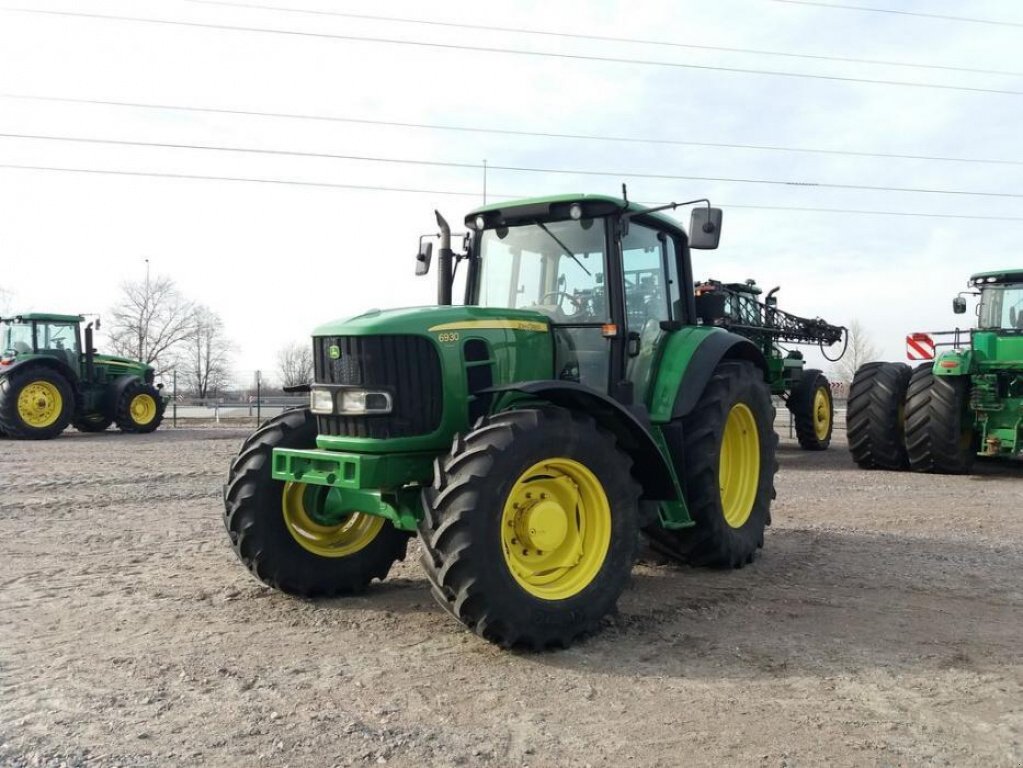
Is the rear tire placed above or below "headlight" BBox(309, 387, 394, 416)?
below

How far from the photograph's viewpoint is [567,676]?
12.9 ft

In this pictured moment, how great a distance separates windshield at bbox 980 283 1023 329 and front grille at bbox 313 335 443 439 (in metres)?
10.1

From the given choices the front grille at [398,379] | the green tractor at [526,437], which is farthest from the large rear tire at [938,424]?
the front grille at [398,379]

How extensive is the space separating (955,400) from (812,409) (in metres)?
4.03

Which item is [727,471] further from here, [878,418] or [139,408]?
[139,408]

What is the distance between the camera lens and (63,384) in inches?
669

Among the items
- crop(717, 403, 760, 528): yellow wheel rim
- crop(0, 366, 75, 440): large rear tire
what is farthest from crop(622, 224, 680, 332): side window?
crop(0, 366, 75, 440): large rear tire

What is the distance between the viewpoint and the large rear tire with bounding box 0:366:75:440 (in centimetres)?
1642

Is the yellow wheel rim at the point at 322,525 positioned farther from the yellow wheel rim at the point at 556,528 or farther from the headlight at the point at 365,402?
the yellow wheel rim at the point at 556,528

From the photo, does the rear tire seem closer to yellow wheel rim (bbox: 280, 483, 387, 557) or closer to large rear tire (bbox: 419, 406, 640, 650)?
yellow wheel rim (bbox: 280, 483, 387, 557)

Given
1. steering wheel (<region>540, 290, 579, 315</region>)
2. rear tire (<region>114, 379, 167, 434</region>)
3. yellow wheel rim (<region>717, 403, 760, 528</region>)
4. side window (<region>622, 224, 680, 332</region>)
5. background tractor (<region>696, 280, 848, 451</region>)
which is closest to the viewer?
steering wheel (<region>540, 290, 579, 315</region>)

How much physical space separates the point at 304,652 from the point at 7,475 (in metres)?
8.61

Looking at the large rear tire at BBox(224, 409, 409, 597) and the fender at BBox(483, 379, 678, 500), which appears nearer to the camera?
the fender at BBox(483, 379, 678, 500)

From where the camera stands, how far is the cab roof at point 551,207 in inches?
210
